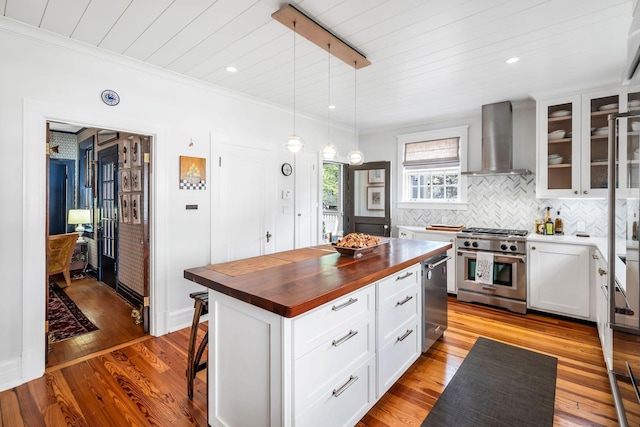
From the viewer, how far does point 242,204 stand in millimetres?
3822

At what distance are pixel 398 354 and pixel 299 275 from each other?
1033 millimetres

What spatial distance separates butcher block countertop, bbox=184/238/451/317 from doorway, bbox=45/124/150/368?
1657 millimetres

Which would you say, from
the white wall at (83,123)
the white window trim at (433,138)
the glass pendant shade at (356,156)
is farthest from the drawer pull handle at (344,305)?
the white window trim at (433,138)

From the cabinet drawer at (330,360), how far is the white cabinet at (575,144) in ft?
10.4

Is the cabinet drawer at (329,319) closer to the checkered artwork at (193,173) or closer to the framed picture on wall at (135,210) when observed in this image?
the checkered artwork at (193,173)

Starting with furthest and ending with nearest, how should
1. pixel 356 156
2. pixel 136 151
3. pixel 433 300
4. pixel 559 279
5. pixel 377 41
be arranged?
pixel 136 151 → pixel 559 279 → pixel 356 156 → pixel 433 300 → pixel 377 41

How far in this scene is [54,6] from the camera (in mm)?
2041

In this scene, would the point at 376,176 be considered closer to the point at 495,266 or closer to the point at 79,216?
the point at 495,266

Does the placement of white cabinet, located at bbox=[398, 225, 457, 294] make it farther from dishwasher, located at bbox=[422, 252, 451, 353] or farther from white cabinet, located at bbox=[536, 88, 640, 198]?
dishwasher, located at bbox=[422, 252, 451, 353]

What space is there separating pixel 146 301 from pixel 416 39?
3.50 metres

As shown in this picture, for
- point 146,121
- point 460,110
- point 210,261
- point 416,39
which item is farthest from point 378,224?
point 146,121

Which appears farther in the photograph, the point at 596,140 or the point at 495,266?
the point at 495,266

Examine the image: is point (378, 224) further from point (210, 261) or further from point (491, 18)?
point (491, 18)

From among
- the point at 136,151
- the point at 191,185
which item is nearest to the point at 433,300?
the point at 191,185
